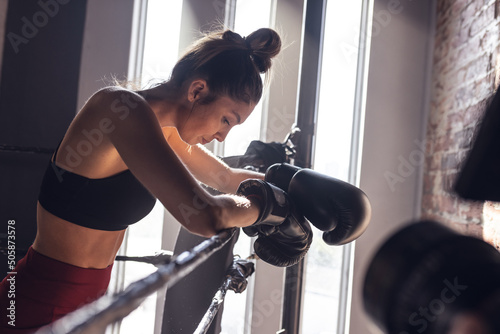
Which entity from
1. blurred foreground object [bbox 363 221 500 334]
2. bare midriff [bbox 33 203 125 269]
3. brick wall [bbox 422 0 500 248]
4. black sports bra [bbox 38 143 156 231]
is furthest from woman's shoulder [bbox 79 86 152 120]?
brick wall [bbox 422 0 500 248]

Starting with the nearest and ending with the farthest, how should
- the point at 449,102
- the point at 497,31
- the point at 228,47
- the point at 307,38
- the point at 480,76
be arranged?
the point at 228,47 → the point at 307,38 → the point at 497,31 → the point at 480,76 → the point at 449,102

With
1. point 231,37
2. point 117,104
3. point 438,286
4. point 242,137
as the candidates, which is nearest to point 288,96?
point 242,137

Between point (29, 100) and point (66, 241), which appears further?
point (29, 100)

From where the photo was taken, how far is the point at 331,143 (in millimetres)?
2047

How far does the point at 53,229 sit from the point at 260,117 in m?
1.36

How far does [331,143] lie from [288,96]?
39 cm

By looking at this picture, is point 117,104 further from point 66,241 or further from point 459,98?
point 459,98

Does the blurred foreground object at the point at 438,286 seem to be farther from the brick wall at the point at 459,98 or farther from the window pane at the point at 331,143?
the window pane at the point at 331,143

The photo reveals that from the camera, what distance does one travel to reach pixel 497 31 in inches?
55.6

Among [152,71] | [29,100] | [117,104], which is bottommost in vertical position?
[117,104]

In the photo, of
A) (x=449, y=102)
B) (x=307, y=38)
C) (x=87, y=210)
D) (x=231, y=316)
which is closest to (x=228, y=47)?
(x=307, y=38)

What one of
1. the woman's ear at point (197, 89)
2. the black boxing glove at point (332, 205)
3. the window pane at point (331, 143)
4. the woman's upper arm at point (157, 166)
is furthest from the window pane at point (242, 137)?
the woman's upper arm at point (157, 166)

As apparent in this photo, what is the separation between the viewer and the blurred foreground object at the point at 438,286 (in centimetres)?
28

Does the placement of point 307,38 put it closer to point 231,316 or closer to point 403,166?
point 403,166
